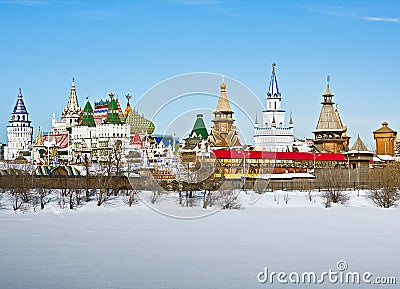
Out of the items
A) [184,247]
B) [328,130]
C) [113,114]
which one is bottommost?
[184,247]

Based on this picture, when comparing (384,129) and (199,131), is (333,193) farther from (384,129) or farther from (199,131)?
(384,129)

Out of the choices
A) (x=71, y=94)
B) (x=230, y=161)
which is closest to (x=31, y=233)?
(x=230, y=161)

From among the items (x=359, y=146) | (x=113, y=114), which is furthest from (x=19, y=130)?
(x=359, y=146)

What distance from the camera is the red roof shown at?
41.7 meters

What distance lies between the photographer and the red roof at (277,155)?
41.7m

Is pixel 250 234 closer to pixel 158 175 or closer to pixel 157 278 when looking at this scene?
pixel 157 278

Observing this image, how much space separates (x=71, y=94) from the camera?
316 feet

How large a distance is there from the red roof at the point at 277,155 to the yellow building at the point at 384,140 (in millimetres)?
15462

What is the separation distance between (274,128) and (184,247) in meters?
63.8

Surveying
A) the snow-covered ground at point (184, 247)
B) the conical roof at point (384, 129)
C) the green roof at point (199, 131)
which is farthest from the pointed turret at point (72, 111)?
the snow-covered ground at point (184, 247)

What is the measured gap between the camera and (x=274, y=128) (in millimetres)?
77562

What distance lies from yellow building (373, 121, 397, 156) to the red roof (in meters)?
15.5

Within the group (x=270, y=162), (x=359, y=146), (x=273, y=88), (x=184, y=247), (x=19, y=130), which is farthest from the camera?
(x=19, y=130)

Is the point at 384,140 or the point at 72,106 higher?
the point at 72,106
